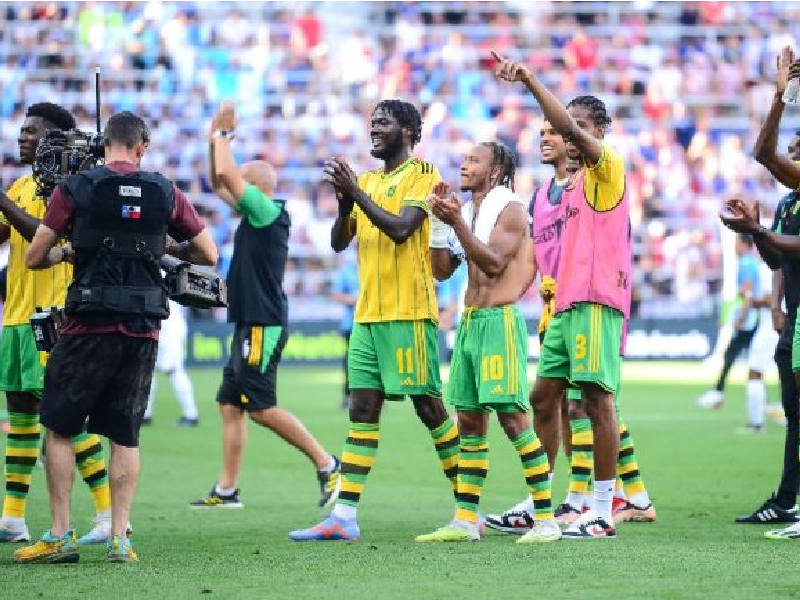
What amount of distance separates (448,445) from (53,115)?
3.26 m

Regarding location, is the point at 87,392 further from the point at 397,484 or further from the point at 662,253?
the point at 662,253

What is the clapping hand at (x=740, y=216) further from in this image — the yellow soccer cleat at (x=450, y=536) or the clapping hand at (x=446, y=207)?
the yellow soccer cleat at (x=450, y=536)

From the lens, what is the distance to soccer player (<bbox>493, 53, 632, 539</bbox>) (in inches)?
351

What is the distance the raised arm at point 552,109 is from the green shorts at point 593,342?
0.97 metres

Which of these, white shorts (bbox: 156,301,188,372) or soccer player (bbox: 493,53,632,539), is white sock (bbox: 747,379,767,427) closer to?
white shorts (bbox: 156,301,188,372)

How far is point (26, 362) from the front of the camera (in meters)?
9.08

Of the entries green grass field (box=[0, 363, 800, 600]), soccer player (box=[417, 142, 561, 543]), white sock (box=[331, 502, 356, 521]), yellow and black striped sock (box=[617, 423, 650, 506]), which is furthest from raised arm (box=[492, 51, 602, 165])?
white sock (box=[331, 502, 356, 521])

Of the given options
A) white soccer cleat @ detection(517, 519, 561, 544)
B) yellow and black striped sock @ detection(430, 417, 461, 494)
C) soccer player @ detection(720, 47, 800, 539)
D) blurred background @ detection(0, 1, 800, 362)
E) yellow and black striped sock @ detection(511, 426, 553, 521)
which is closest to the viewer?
white soccer cleat @ detection(517, 519, 561, 544)

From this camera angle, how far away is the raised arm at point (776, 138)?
840 centimetres

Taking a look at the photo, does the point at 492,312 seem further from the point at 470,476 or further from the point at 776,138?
the point at 776,138

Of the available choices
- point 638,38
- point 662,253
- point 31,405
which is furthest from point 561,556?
point 638,38

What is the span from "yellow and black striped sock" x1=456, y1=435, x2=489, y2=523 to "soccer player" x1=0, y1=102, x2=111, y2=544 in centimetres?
216

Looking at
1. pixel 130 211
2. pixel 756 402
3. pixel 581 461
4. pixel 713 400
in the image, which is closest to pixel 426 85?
pixel 713 400

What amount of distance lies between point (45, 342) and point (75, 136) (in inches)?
50.0
